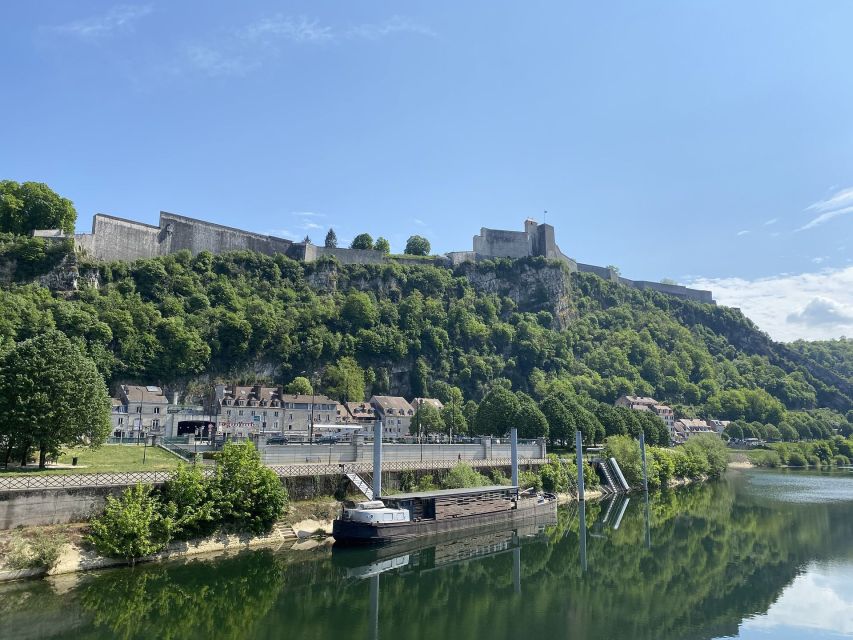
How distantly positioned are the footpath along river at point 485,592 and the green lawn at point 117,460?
8230 mm

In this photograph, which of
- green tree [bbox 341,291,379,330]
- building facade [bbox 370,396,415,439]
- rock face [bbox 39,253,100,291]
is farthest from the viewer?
green tree [bbox 341,291,379,330]

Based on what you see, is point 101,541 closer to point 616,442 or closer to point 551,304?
point 616,442

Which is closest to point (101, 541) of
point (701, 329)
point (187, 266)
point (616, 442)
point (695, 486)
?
point (616, 442)

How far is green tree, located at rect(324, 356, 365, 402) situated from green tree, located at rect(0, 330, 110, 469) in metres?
58.2

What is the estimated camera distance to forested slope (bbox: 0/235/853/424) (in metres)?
76.1

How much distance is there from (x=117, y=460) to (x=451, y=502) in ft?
69.3

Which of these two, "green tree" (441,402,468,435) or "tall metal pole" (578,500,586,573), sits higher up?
"green tree" (441,402,468,435)

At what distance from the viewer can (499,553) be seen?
33688 mm

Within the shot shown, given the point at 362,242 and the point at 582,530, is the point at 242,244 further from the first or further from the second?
the point at 582,530

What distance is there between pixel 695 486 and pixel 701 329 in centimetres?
9872

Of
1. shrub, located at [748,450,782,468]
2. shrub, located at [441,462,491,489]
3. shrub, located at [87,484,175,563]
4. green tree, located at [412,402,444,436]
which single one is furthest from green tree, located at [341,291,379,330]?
shrub, located at [87,484,175,563]

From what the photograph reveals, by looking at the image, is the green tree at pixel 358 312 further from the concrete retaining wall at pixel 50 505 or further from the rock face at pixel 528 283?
the concrete retaining wall at pixel 50 505

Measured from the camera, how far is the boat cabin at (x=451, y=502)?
3544 cm

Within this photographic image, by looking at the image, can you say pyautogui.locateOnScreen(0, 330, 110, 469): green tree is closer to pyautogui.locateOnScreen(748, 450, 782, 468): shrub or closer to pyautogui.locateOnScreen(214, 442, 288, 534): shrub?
pyautogui.locateOnScreen(214, 442, 288, 534): shrub
